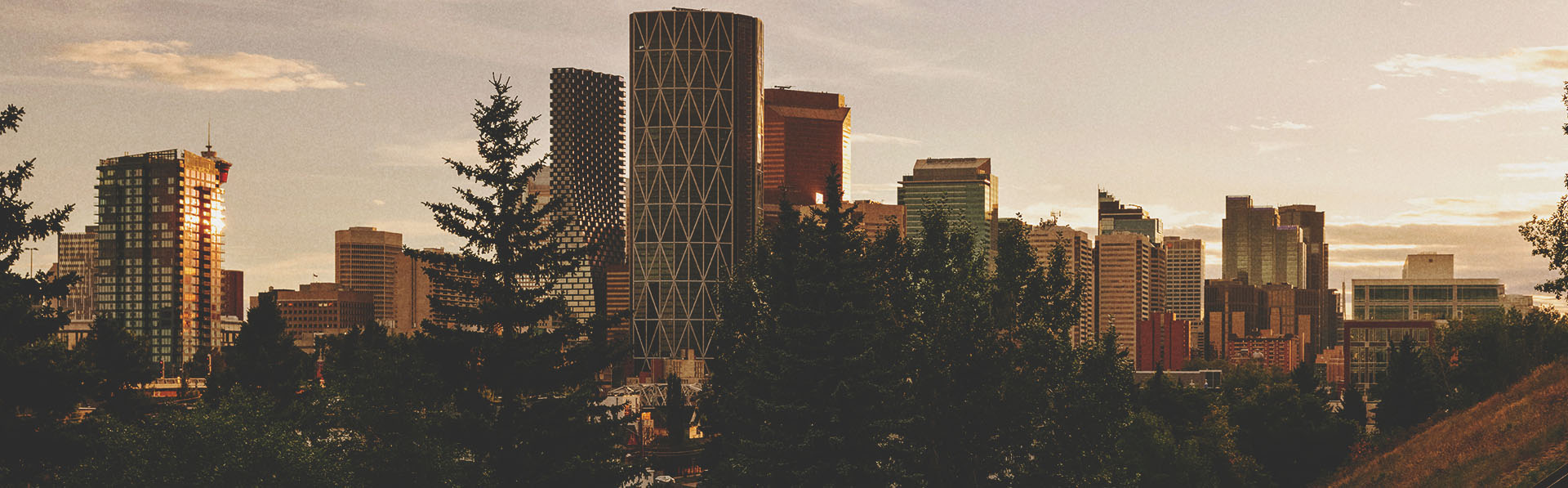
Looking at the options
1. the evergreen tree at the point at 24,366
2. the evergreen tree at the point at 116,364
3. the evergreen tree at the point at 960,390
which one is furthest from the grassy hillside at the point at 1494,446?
the evergreen tree at the point at 116,364

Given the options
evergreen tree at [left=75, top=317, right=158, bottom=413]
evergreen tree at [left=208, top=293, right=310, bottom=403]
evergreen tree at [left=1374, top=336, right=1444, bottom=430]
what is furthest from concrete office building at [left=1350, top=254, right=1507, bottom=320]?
evergreen tree at [left=75, top=317, right=158, bottom=413]

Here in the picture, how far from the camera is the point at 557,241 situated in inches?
1679

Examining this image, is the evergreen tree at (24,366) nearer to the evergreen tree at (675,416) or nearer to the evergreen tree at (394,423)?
the evergreen tree at (394,423)

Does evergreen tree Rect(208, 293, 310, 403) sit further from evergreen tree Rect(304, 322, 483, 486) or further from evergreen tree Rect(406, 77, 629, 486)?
evergreen tree Rect(406, 77, 629, 486)

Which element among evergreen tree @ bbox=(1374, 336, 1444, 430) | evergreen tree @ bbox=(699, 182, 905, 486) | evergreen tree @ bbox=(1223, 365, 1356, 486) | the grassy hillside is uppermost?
evergreen tree @ bbox=(699, 182, 905, 486)

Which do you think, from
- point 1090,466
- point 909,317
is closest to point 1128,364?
point 1090,466

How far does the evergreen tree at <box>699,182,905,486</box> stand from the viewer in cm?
3672

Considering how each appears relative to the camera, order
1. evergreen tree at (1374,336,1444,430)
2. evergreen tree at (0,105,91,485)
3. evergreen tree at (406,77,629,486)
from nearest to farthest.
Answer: evergreen tree at (0,105,91,485), evergreen tree at (406,77,629,486), evergreen tree at (1374,336,1444,430)

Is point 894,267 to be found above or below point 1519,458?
above

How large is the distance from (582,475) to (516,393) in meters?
3.86

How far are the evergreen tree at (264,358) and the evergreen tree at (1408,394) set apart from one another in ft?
246

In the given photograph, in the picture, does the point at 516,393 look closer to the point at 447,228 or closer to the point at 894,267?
the point at 447,228

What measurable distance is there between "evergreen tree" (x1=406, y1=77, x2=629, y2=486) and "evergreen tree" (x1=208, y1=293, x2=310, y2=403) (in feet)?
87.7

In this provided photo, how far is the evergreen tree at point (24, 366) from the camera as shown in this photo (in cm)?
3419
